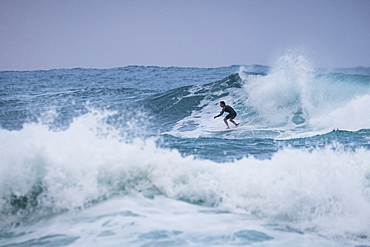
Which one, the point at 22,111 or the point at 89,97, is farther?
the point at 89,97

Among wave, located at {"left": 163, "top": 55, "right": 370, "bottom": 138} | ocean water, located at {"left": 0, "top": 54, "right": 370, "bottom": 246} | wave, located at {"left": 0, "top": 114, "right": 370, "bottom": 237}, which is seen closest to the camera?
ocean water, located at {"left": 0, "top": 54, "right": 370, "bottom": 246}

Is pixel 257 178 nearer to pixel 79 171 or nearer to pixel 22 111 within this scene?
pixel 79 171

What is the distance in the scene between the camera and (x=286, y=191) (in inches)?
208

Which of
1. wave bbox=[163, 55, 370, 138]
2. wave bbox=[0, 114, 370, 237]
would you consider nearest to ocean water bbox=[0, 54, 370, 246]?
wave bbox=[0, 114, 370, 237]

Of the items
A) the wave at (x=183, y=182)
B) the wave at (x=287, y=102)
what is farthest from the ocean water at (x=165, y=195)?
the wave at (x=287, y=102)

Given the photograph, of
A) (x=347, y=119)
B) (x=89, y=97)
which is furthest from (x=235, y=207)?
(x=89, y=97)

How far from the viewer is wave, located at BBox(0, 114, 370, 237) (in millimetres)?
5078

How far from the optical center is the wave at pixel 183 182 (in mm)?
5078

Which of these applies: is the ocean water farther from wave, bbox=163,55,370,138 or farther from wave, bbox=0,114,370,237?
wave, bbox=163,55,370,138

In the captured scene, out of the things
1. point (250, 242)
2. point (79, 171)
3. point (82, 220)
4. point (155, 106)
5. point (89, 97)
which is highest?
point (89, 97)

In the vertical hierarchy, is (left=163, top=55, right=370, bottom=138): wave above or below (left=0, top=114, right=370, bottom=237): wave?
above

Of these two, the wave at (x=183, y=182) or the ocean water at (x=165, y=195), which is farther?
the wave at (x=183, y=182)

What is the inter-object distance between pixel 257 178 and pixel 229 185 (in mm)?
452

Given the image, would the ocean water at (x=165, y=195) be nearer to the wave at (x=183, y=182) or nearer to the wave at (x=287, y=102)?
the wave at (x=183, y=182)
